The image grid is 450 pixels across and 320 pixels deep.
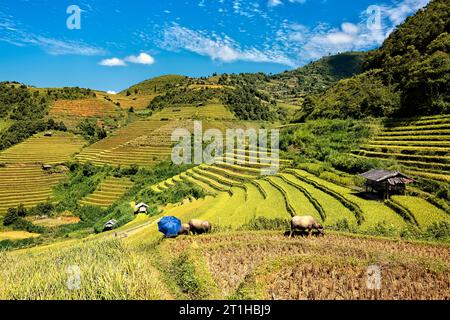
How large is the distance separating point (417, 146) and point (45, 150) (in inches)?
2225

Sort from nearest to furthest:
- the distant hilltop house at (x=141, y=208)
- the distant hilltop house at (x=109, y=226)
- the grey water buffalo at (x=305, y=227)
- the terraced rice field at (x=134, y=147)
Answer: the grey water buffalo at (x=305, y=227), the distant hilltop house at (x=109, y=226), the distant hilltop house at (x=141, y=208), the terraced rice field at (x=134, y=147)

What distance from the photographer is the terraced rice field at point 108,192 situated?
43719 mm

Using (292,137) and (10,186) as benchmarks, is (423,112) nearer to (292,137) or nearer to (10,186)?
(292,137)

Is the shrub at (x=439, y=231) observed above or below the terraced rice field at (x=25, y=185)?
above

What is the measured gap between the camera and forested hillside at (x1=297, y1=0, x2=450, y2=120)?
3097 centimetres

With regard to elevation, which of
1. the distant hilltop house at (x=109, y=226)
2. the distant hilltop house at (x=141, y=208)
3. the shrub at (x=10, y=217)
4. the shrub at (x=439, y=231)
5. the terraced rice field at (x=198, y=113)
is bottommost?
the shrub at (x=10, y=217)

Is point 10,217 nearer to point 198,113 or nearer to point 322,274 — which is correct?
point 322,274

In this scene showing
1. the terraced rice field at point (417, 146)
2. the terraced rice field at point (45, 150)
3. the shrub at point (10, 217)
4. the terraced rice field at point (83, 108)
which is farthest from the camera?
the terraced rice field at point (83, 108)

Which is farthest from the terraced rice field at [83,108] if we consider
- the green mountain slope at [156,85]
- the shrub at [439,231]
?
the shrub at [439,231]

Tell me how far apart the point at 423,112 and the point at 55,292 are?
32.0 m

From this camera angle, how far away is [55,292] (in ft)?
23.3

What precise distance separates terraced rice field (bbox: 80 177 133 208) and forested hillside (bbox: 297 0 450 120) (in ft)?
93.5

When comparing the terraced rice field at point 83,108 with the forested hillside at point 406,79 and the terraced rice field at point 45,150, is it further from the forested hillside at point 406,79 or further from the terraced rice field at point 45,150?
the forested hillside at point 406,79

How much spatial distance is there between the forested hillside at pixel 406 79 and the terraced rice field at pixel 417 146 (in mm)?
2035
